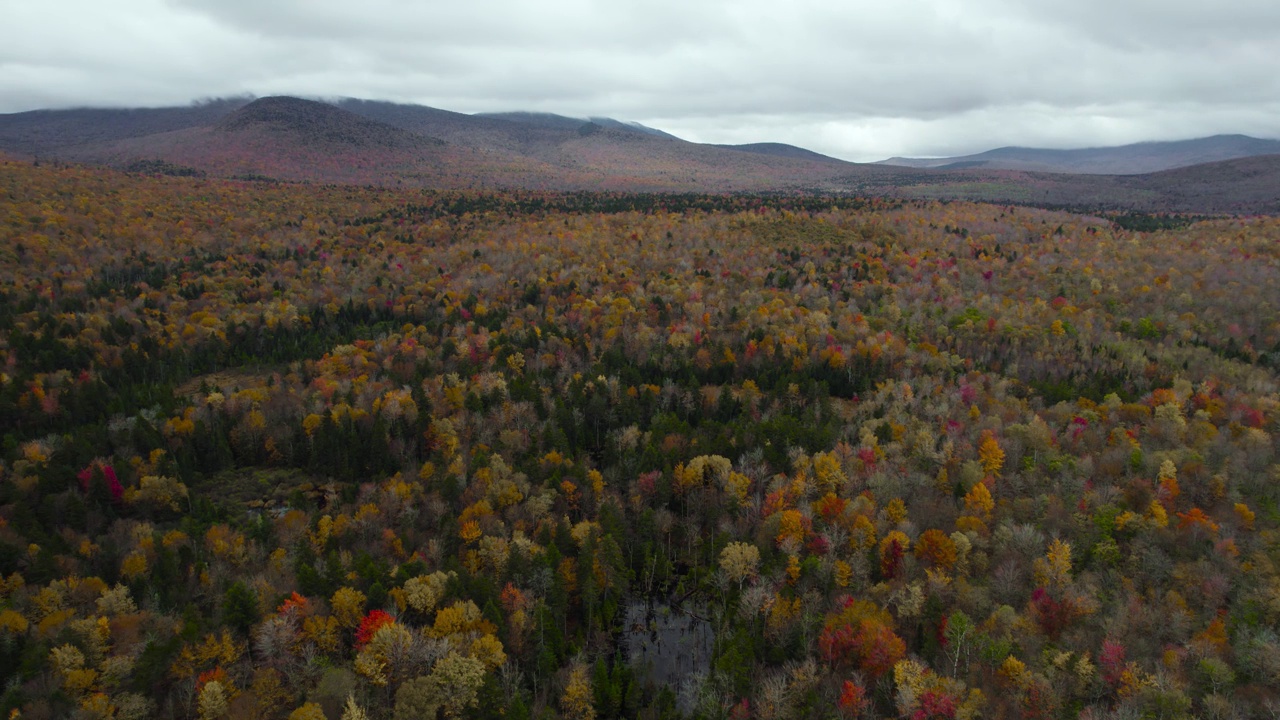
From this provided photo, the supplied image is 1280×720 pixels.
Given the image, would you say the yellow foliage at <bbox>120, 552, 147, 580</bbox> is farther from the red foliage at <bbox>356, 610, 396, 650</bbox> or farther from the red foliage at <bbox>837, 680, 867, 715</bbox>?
the red foliage at <bbox>837, 680, 867, 715</bbox>

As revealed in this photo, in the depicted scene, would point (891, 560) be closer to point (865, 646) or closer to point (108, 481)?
point (865, 646)

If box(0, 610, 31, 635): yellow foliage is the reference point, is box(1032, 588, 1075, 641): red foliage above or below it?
below

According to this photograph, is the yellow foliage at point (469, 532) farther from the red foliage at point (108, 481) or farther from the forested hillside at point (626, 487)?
the red foliage at point (108, 481)

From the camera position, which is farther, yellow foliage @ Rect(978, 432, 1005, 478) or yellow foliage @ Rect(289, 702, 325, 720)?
yellow foliage @ Rect(978, 432, 1005, 478)

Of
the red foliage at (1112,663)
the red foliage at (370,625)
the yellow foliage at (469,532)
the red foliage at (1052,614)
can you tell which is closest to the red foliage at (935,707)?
the red foliage at (1112,663)

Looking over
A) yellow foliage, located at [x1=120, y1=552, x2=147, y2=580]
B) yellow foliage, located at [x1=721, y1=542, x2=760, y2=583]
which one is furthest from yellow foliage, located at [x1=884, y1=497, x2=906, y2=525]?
→ yellow foliage, located at [x1=120, y1=552, x2=147, y2=580]

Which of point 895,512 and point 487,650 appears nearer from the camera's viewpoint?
point 487,650

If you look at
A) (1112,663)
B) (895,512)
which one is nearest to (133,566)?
(895,512)

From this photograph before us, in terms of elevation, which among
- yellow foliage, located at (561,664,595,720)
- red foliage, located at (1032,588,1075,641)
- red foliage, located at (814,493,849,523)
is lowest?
yellow foliage, located at (561,664,595,720)

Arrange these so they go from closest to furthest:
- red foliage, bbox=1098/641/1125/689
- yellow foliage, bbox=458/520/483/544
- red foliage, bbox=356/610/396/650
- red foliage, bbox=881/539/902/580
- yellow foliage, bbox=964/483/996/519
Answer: red foliage, bbox=1098/641/1125/689 → red foliage, bbox=356/610/396/650 → red foliage, bbox=881/539/902/580 → yellow foliage, bbox=458/520/483/544 → yellow foliage, bbox=964/483/996/519
